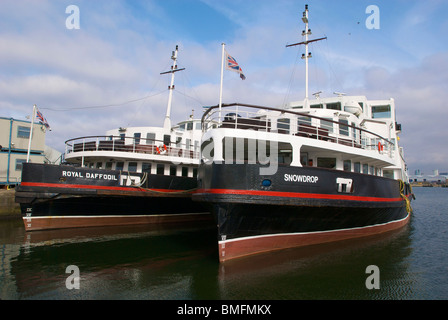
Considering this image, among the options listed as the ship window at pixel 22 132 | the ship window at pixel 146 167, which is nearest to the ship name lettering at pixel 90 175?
the ship window at pixel 146 167

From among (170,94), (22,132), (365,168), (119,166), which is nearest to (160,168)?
(119,166)

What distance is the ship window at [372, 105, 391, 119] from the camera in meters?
21.3

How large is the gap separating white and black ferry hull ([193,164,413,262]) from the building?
20.0 meters

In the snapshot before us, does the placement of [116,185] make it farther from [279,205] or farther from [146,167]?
[279,205]

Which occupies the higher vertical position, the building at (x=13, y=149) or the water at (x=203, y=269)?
the building at (x=13, y=149)

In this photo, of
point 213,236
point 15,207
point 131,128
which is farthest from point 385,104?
point 15,207

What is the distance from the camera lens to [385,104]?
21.3 meters

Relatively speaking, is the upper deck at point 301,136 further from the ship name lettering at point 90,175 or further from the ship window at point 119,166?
the ship window at point 119,166

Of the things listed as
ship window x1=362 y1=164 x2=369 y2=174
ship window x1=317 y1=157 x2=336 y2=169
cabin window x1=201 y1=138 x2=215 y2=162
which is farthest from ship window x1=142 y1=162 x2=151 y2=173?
ship window x1=362 y1=164 x2=369 y2=174

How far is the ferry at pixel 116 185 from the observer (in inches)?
489

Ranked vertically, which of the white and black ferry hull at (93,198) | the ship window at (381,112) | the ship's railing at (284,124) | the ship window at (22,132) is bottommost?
the white and black ferry hull at (93,198)

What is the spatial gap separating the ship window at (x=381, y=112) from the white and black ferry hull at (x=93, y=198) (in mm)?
15291

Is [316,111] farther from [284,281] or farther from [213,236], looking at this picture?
[284,281]

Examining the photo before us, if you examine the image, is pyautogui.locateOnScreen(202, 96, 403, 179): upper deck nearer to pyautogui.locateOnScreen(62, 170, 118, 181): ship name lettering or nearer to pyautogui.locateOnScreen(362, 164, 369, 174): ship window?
pyautogui.locateOnScreen(362, 164, 369, 174): ship window
